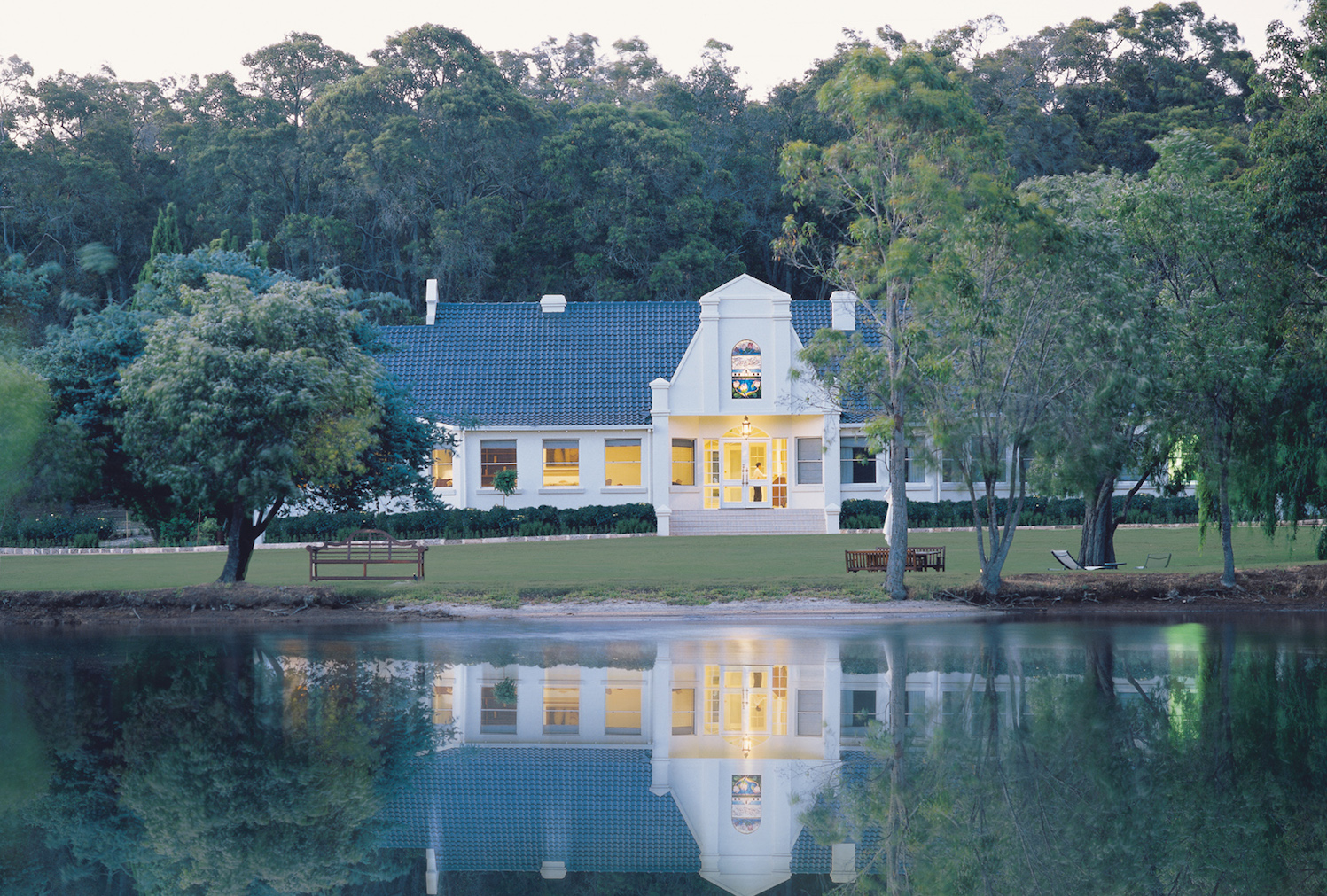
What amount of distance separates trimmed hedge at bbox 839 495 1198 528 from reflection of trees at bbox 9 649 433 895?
1009 inches

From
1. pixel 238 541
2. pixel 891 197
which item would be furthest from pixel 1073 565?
pixel 238 541

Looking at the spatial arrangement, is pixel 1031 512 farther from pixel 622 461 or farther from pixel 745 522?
Result: pixel 622 461

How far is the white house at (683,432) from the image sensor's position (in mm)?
39781

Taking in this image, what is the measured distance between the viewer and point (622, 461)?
133 ft

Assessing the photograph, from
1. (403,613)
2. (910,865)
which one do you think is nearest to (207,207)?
(403,613)

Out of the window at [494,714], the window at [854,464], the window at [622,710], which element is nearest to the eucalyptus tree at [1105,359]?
the window at [622,710]

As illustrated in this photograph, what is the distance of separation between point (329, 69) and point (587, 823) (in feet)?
201

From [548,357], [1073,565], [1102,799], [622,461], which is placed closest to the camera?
[1102,799]

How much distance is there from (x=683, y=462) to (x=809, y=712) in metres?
28.6

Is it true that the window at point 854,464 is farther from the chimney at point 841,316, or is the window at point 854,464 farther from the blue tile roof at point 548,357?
the blue tile roof at point 548,357

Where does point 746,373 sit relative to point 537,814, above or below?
above

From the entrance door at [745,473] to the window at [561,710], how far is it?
27.3m

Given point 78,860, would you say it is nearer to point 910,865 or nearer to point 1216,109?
point 910,865

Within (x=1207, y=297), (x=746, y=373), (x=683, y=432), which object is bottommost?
(x=683, y=432)
